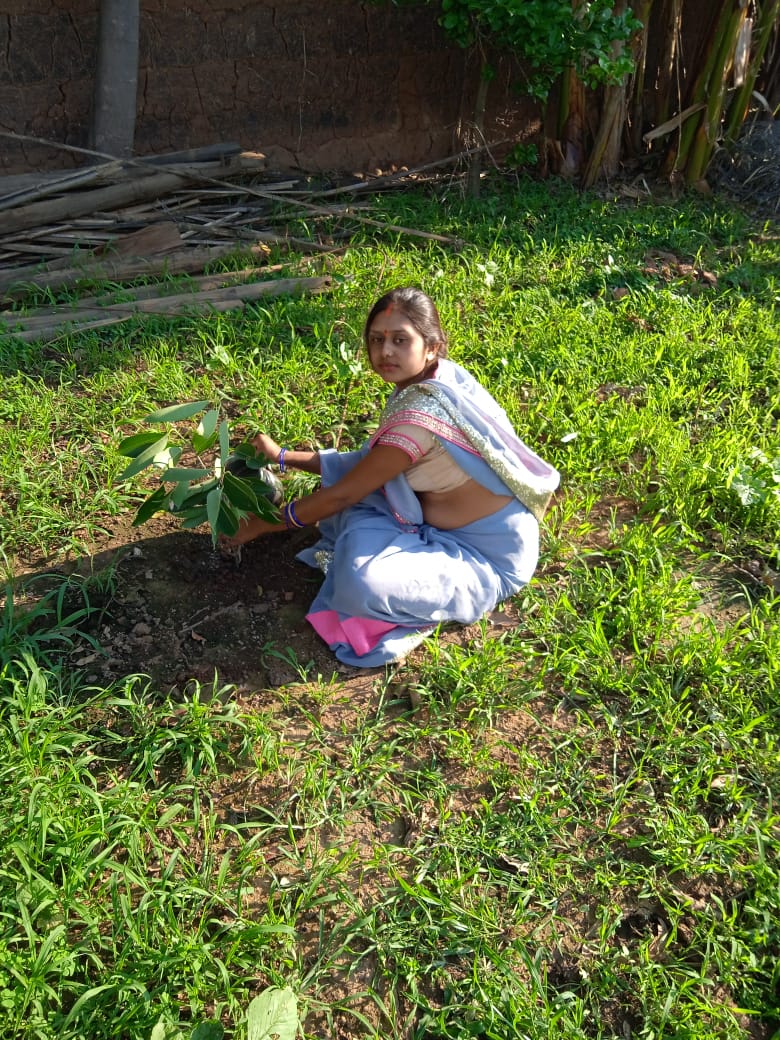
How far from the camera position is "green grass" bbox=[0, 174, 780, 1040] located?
1931 millimetres

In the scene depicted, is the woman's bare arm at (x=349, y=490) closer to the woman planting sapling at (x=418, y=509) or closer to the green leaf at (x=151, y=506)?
the woman planting sapling at (x=418, y=509)

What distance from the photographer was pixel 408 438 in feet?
8.91

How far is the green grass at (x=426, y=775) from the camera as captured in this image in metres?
1.93

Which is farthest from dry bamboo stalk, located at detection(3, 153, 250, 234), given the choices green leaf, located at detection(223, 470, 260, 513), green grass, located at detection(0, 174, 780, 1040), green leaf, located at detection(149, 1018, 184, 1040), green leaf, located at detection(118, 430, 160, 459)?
green leaf, located at detection(149, 1018, 184, 1040)

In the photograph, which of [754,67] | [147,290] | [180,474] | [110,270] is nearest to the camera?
[180,474]

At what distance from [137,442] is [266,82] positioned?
3731 millimetres

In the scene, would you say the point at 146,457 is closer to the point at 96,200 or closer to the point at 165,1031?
the point at 165,1031

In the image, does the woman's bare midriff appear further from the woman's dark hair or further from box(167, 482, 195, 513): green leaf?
box(167, 482, 195, 513): green leaf

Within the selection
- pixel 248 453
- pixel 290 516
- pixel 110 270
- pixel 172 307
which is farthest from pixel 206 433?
pixel 110 270

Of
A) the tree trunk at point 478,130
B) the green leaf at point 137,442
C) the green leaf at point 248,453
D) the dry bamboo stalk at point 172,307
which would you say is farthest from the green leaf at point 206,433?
the tree trunk at point 478,130

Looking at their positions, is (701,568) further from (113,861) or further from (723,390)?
(113,861)

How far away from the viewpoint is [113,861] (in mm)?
2074

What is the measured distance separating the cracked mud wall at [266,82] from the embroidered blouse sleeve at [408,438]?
333cm

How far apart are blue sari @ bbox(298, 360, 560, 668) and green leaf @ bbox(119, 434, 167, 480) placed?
67 cm
